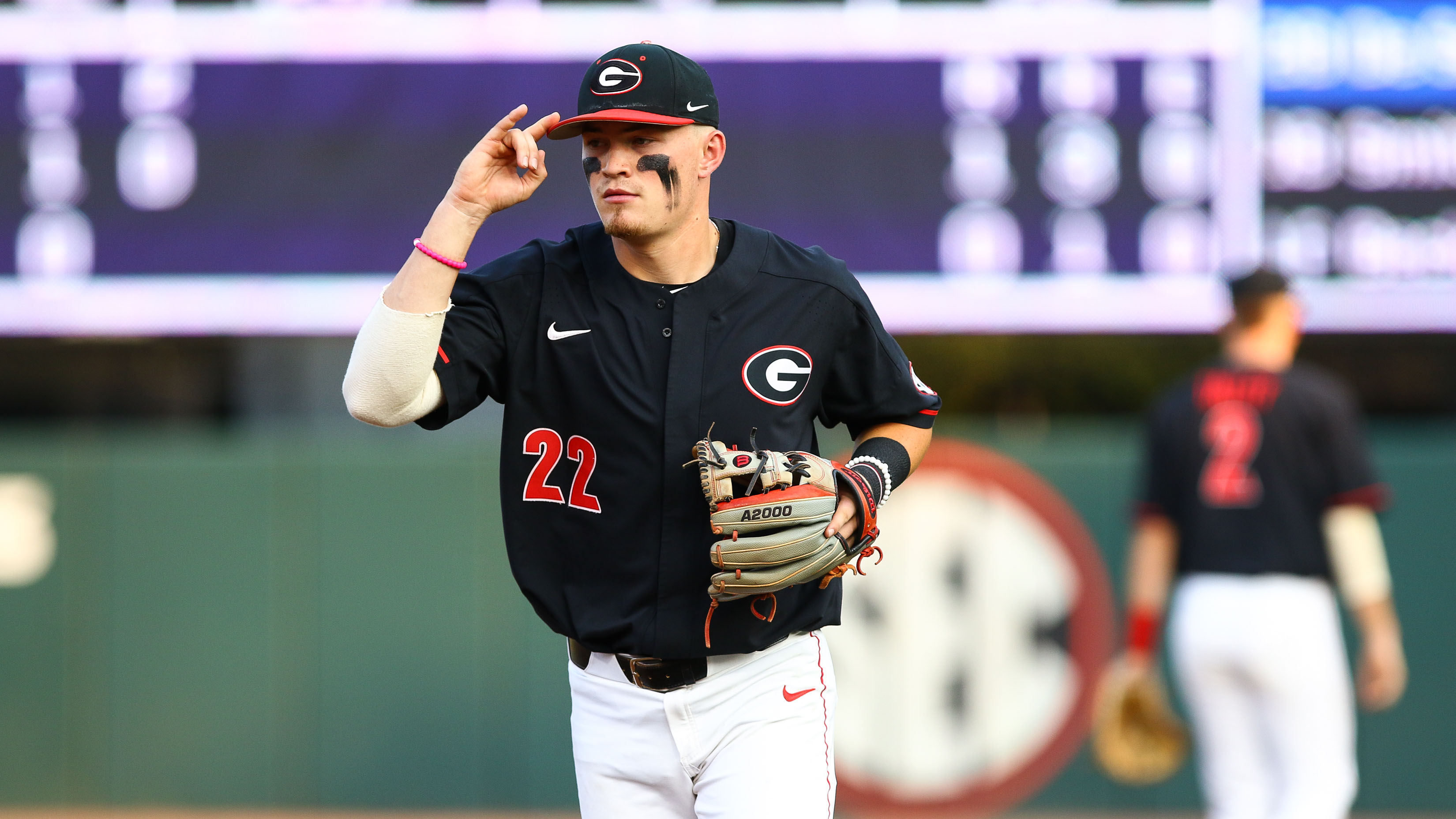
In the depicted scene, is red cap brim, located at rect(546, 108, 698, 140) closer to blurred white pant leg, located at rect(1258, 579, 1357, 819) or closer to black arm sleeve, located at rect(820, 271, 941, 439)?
black arm sleeve, located at rect(820, 271, 941, 439)

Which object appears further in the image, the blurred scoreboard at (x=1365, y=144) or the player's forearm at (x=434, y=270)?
the blurred scoreboard at (x=1365, y=144)

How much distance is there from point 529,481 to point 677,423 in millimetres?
278

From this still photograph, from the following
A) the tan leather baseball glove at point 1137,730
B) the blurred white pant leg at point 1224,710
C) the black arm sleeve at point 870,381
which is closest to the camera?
the black arm sleeve at point 870,381

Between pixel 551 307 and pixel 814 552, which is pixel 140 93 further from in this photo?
pixel 814 552

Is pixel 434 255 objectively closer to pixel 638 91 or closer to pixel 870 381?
pixel 638 91

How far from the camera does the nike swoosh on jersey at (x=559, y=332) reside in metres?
2.44

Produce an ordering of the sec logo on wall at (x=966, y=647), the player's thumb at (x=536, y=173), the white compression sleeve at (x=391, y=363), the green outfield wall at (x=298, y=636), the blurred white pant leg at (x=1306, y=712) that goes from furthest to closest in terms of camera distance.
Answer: the green outfield wall at (x=298, y=636), the sec logo on wall at (x=966, y=647), the blurred white pant leg at (x=1306, y=712), the player's thumb at (x=536, y=173), the white compression sleeve at (x=391, y=363)

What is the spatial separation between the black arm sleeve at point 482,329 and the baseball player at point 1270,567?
237 cm

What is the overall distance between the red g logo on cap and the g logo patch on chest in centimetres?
48

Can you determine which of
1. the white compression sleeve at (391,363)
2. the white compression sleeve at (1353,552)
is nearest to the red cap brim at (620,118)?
the white compression sleeve at (391,363)

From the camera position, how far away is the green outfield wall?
18.9 feet

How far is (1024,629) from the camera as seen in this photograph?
5598mm

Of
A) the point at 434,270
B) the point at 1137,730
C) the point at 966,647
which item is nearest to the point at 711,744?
the point at 434,270

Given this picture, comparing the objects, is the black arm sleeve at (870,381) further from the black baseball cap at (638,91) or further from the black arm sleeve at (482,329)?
the black arm sleeve at (482,329)
